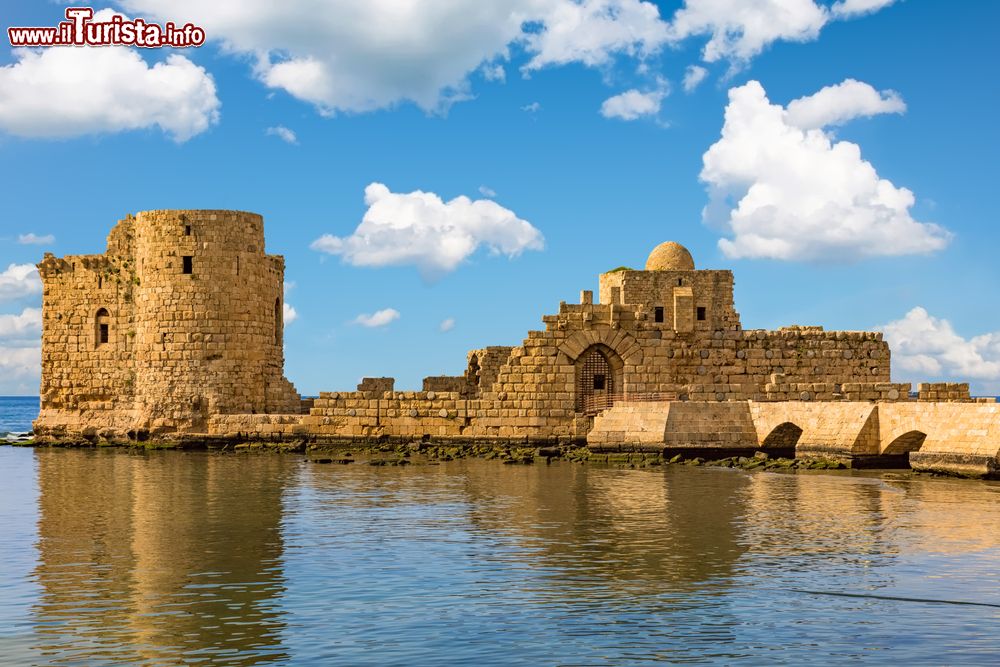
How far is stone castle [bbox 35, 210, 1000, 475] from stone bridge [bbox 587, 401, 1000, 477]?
0.04m

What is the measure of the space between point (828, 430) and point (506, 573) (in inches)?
472

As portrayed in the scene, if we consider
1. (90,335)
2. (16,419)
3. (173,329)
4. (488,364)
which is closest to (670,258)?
(488,364)

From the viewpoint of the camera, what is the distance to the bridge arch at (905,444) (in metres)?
20.2

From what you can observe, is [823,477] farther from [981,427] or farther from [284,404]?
[284,404]

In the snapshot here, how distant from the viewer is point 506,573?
35.9 feet

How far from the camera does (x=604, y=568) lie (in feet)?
36.3

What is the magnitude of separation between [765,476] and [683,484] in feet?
7.09

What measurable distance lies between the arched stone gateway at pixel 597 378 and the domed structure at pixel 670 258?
10.1 meters

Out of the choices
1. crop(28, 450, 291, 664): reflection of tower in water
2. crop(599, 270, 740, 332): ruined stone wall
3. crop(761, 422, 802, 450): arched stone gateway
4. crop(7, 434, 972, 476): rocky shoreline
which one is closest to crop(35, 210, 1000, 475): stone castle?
crop(761, 422, 802, 450): arched stone gateway

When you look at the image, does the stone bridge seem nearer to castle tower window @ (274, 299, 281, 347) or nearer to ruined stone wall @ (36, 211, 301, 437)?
ruined stone wall @ (36, 211, 301, 437)

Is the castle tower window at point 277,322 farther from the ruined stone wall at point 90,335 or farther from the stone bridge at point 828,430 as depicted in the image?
the stone bridge at point 828,430

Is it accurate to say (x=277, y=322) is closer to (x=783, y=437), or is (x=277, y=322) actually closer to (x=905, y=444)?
(x=783, y=437)

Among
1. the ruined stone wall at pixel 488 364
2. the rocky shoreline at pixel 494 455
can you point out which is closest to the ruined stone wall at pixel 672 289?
the ruined stone wall at pixel 488 364

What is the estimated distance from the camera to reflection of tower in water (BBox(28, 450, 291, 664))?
841 cm
